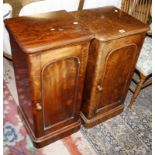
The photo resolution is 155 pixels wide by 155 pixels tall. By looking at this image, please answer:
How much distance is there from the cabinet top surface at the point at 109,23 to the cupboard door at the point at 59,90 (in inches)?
9.0

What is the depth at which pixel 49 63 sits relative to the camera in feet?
3.86

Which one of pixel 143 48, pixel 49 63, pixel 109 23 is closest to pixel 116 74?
pixel 109 23

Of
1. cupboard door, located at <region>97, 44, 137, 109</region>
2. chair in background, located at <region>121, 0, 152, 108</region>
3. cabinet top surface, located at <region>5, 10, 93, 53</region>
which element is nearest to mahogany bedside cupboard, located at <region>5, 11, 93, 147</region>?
cabinet top surface, located at <region>5, 10, 93, 53</region>

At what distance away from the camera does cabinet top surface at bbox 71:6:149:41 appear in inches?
51.3

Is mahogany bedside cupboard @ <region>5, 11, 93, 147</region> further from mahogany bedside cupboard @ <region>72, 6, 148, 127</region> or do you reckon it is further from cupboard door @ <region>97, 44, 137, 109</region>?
cupboard door @ <region>97, 44, 137, 109</region>

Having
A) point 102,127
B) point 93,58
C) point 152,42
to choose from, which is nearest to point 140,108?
point 102,127

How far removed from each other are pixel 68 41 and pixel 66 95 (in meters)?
0.41

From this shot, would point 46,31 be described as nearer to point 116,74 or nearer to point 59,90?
point 59,90

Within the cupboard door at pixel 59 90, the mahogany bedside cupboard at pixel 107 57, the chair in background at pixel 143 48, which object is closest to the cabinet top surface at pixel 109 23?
the mahogany bedside cupboard at pixel 107 57

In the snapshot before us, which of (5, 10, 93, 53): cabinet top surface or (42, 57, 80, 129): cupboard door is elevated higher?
(5, 10, 93, 53): cabinet top surface

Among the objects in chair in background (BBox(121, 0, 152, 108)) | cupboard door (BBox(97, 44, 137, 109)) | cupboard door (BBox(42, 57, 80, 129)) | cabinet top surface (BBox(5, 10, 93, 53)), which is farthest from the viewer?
chair in background (BBox(121, 0, 152, 108))

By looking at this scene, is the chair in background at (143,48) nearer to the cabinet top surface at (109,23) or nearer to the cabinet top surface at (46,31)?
the cabinet top surface at (109,23)

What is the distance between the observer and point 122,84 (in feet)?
5.51

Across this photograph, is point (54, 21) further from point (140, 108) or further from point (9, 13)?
point (140, 108)
